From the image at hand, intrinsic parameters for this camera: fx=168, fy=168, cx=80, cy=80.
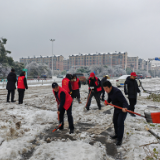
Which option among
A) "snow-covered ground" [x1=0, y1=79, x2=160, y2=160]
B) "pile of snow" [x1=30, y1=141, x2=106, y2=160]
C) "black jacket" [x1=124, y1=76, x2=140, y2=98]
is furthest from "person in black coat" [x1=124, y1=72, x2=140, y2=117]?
"pile of snow" [x1=30, y1=141, x2=106, y2=160]

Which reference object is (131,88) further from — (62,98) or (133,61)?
(133,61)

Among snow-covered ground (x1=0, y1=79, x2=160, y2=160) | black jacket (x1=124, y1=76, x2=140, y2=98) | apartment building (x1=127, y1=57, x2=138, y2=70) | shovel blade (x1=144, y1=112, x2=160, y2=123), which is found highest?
apartment building (x1=127, y1=57, x2=138, y2=70)

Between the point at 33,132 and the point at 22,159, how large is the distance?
55.3 inches

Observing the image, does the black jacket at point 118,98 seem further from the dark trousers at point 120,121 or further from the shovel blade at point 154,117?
the shovel blade at point 154,117

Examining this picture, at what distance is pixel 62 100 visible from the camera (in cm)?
447

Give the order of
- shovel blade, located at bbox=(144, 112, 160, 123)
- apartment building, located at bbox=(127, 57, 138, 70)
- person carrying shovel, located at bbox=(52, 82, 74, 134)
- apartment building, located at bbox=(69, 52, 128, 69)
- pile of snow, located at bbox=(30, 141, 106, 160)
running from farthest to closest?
apartment building, located at bbox=(127, 57, 138, 70) < apartment building, located at bbox=(69, 52, 128, 69) < person carrying shovel, located at bbox=(52, 82, 74, 134) < shovel blade, located at bbox=(144, 112, 160, 123) < pile of snow, located at bbox=(30, 141, 106, 160)

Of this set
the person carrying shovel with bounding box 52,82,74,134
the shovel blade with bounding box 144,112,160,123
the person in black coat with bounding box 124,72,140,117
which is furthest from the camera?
the person in black coat with bounding box 124,72,140,117

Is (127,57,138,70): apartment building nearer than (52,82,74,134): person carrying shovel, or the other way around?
(52,82,74,134): person carrying shovel

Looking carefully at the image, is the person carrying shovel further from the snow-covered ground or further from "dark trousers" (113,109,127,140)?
"dark trousers" (113,109,127,140)

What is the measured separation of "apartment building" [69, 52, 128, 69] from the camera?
12054cm

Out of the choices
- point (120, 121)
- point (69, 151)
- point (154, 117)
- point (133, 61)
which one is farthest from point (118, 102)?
point (133, 61)

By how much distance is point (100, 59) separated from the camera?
419 ft

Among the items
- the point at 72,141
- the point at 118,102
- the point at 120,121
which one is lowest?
the point at 72,141

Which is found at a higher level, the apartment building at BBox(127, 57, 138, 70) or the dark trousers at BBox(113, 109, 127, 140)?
the apartment building at BBox(127, 57, 138, 70)
